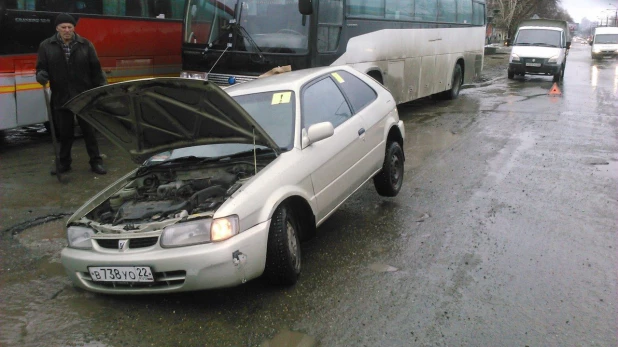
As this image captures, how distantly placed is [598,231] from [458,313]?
7.99 ft

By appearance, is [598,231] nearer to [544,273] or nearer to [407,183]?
[544,273]

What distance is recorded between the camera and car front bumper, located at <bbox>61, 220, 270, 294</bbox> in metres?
3.84

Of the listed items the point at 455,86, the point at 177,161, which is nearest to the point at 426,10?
the point at 455,86

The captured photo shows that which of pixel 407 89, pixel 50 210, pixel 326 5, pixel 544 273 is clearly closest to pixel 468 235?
pixel 544 273

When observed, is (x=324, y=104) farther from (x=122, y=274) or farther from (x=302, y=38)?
(x=302, y=38)

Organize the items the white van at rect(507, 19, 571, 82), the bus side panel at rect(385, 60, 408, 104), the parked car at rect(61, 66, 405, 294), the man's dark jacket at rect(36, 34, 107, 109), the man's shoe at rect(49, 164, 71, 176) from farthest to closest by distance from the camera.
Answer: the white van at rect(507, 19, 571, 82)
the bus side panel at rect(385, 60, 408, 104)
the man's shoe at rect(49, 164, 71, 176)
the man's dark jacket at rect(36, 34, 107, 109)
the parked car at rect(61, 66, 405, 294)

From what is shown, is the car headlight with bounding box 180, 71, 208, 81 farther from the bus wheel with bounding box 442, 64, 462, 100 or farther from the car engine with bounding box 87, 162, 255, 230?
→ the bus wheel with bounding box 442, 64, 462, 100

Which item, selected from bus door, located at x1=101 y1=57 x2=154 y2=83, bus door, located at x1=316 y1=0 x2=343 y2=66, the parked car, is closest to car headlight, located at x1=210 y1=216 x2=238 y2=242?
the parked car

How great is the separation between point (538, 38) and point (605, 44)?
20.2 metres

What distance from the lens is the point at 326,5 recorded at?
31.9 ft

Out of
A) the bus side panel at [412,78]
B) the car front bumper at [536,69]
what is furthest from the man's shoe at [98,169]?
the car front bumper at [536,69]

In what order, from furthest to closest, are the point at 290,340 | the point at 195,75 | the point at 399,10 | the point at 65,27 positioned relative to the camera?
the point at 399,10
the point at 195,75
the point at 65,27
the point at 290,340

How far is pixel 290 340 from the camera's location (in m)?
3.70

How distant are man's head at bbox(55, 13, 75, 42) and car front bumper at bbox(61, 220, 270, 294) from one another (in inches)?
169
